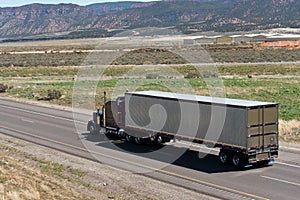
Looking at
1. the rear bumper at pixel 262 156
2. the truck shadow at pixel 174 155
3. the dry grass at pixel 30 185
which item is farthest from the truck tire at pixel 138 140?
the rear bumper at pixel 262 156

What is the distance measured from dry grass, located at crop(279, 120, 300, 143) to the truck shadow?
19.5ft

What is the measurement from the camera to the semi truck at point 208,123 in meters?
22.6

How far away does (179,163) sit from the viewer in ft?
80.7

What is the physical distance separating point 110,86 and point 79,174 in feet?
135

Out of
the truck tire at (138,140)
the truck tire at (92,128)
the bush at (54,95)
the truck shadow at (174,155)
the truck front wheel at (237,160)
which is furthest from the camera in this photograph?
the bush at (54,95)

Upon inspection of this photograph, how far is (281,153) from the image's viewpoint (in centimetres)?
2647

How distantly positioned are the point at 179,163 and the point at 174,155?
1.49 meters

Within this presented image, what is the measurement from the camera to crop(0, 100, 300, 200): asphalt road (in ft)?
65.7

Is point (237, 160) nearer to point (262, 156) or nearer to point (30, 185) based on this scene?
point (262, 156)

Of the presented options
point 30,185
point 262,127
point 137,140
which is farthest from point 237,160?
point 30,185

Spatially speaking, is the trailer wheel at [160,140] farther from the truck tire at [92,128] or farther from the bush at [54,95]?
the bush at [54,95]

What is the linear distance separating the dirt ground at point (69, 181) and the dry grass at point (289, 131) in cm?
1123

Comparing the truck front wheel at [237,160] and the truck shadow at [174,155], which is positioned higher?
the truck front wheel at [237,160]

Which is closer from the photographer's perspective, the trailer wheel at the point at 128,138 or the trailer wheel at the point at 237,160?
the trailer wheel at the point at 237,160
